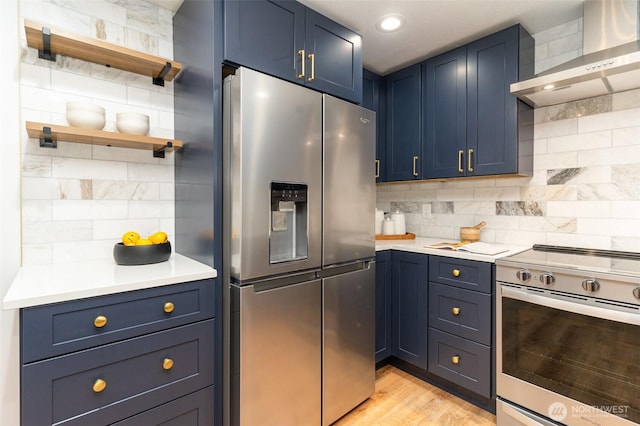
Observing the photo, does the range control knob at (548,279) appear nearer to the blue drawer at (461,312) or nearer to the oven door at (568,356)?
the oven door at (568,356)

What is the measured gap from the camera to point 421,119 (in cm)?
259

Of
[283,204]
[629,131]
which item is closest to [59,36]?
[283,204]

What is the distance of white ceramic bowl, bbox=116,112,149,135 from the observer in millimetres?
1600

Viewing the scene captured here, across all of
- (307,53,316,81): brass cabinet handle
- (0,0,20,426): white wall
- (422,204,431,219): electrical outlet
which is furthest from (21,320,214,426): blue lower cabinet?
(422,204,431,219): electrical outlet

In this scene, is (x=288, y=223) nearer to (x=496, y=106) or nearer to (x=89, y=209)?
(x=89, y=209)

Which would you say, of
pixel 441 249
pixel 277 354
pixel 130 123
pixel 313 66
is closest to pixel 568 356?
pixel 441 249

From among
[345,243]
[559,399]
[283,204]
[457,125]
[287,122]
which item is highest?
[457,125]

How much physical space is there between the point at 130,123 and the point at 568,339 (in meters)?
2.42

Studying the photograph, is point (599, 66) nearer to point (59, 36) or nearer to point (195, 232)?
point (195, 232)

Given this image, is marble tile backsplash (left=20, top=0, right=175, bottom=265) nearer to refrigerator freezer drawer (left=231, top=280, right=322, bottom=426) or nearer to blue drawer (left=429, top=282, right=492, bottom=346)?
refrigerator freezer drawer (left=231, top=280, right=322, bottom=426)

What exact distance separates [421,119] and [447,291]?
1.35 metres

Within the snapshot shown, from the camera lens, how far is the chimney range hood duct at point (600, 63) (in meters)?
1.60

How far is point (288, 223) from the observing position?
1.66 m

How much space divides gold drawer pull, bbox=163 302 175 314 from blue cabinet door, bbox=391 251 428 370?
5.29ft
